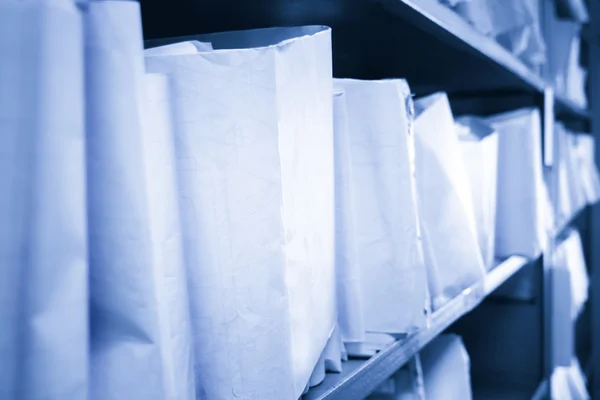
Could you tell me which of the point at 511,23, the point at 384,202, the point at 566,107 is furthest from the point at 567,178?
the point at 384,202

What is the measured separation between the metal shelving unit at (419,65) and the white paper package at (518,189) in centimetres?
5

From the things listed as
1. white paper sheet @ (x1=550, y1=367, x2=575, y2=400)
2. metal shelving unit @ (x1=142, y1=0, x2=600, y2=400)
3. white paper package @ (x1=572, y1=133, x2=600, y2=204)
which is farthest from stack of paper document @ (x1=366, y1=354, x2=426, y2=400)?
white paper package @ (x1=572, y1=133, x2=600, y2=204)

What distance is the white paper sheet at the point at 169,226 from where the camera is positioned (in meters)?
0.36

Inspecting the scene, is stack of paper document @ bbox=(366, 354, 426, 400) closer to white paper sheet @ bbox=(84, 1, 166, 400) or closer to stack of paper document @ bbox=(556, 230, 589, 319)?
white paper sheet @ bbox=(84, 1, 166, 400)

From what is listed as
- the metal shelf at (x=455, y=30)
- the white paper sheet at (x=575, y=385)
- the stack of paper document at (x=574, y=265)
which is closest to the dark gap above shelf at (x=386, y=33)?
the metal shelf at (x=455, y=30)

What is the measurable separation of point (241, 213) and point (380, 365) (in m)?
0.28

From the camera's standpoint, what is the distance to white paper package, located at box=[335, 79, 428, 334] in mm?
594

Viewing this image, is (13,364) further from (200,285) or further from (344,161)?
(344,161)

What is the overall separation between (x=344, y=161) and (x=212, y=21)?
0.23 metres

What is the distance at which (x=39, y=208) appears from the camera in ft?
0.86

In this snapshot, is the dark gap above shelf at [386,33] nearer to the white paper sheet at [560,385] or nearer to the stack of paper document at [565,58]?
the stack of paper document at [565,58]

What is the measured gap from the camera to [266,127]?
39 cm

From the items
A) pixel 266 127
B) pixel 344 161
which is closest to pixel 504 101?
pixel 344 161

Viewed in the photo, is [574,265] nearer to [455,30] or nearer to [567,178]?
[567,178]
